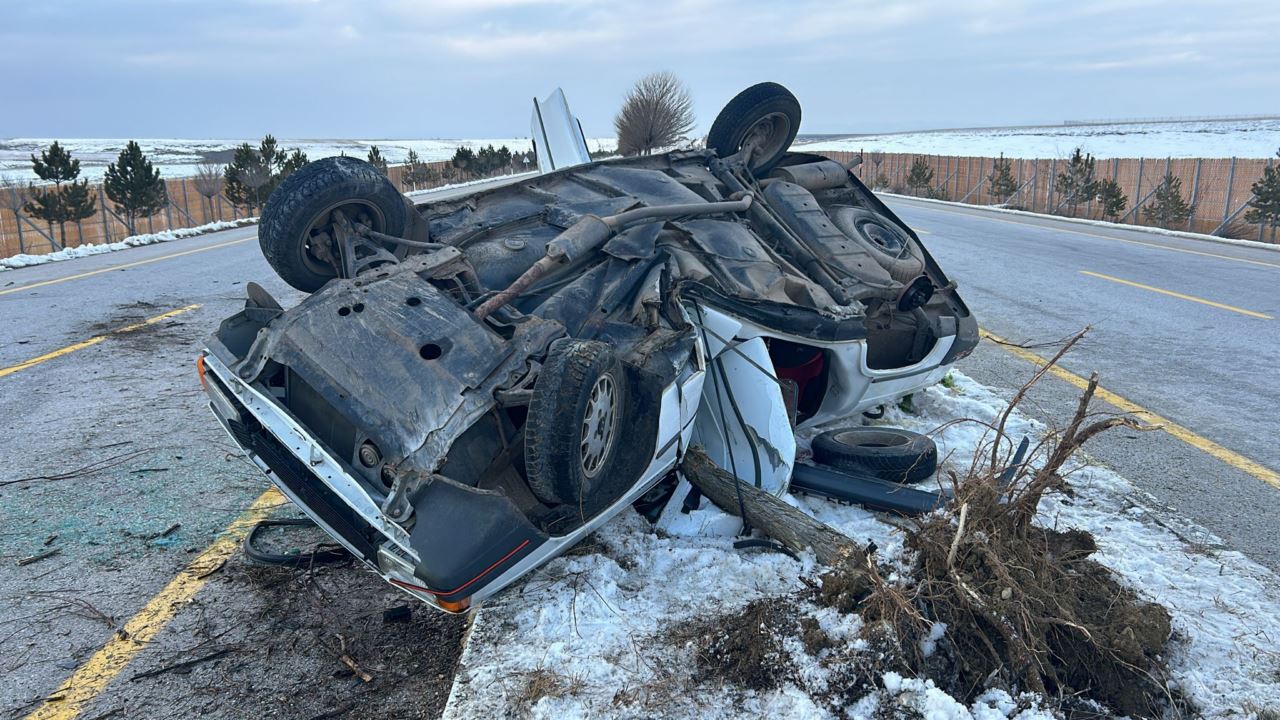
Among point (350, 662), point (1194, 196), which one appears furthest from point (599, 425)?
point (1194, 196)

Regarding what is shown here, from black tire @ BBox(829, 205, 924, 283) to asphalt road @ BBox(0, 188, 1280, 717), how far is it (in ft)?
4.77

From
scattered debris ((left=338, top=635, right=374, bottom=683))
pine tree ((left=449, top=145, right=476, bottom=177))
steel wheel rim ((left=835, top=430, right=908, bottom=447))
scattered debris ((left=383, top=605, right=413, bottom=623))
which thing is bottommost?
scattered debris ((left=338, top=635, right=374, bottom=683))

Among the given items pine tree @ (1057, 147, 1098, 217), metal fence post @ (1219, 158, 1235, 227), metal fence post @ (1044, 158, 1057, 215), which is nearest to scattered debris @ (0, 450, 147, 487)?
metal fence post @ (1219, 158, 1235, 227)

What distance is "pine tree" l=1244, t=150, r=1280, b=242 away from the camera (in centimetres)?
1783

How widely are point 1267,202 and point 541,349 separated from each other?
2079 centimetres

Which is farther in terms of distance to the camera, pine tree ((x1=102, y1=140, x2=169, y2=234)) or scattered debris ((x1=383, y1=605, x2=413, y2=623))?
pine tree ((x1=102, y1=140, x2=169, y2=234))

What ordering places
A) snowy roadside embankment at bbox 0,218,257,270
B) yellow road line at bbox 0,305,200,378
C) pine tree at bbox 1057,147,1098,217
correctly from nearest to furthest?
yellow road line at bbox 0,305,200,378, snowy roadside embankment at bbox 0,218,257,270, pine tree at bbox 1057,147,1098,217

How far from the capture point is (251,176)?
31.0 metres

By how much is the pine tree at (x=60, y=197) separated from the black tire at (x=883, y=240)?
23398mm

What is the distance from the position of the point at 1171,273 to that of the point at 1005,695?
11.6 meters

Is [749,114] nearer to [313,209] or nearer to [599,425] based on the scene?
[313,209]

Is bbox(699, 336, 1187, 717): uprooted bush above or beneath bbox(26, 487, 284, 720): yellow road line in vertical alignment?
above

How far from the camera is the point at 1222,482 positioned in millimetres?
4520

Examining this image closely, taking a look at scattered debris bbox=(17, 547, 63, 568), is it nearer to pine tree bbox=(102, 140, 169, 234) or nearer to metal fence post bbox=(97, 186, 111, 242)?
metal fence post bbox=(97, 186, 111, 242)
